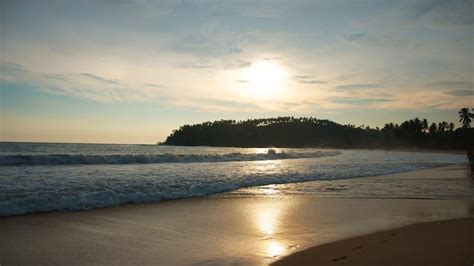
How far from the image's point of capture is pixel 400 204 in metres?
11.5

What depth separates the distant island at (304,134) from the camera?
142875 millimetres

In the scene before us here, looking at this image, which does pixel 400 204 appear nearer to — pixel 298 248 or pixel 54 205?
pixel 298 248

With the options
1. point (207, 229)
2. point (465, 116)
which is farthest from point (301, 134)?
point (207, 229)

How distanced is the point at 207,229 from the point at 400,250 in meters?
3.71

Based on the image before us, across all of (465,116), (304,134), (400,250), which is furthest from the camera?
(304,134)

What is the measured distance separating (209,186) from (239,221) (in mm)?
5959

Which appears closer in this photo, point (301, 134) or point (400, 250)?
point (400, 250)

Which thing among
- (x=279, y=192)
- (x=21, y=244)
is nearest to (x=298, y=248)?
(x=21, y=244)

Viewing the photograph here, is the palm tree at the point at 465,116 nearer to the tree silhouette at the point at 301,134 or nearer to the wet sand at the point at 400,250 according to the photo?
the tree silhouette at the point at 301,134

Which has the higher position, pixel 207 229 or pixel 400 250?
pixel 400 250

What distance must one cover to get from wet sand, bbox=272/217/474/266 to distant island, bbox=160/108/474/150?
143 meters

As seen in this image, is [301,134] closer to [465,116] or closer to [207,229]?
[465,116]

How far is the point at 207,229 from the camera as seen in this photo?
7.85 meters

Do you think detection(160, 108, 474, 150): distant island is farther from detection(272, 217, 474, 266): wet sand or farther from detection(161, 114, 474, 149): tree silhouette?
detection(272, 217, 474, 266): wet sand
